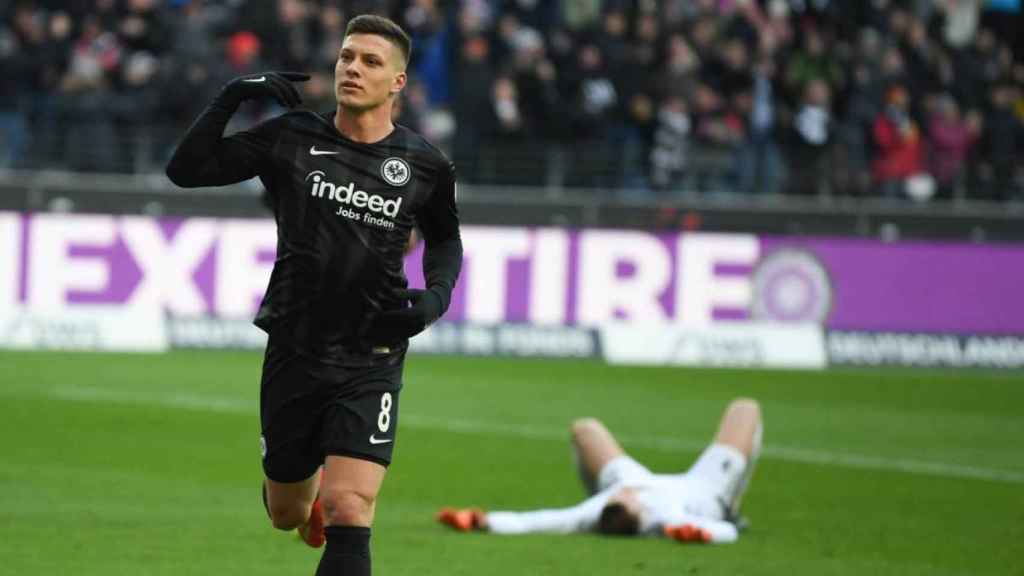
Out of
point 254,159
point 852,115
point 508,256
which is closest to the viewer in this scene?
point 254,159

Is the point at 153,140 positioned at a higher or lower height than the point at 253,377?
higher

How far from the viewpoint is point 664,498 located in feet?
32.8

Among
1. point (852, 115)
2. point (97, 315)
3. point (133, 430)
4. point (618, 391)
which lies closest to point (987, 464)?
point (618, 391)

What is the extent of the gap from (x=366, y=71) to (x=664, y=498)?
362cm

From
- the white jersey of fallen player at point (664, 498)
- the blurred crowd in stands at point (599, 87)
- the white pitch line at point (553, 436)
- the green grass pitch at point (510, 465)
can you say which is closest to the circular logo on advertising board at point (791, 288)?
the green grass pitch at point (510, 465)

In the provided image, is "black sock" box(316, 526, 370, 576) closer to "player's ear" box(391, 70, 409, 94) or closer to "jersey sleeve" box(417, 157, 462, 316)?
"jersey sleeve" box(417, 157, 462, 316)

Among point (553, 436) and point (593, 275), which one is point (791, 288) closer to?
point (593, 275)

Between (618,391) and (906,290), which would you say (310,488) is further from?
(906,290)

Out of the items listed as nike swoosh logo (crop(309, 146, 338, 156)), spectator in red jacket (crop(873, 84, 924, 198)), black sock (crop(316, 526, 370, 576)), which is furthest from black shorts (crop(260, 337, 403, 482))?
spectator in red jacket (crop(873, 84, 924, 198))

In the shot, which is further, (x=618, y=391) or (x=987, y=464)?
(x=618, y=391)

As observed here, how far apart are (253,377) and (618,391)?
11.9 ft

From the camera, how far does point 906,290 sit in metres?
23.0

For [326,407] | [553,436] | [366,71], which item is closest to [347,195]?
[366,71]

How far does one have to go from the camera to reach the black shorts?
7160mm
